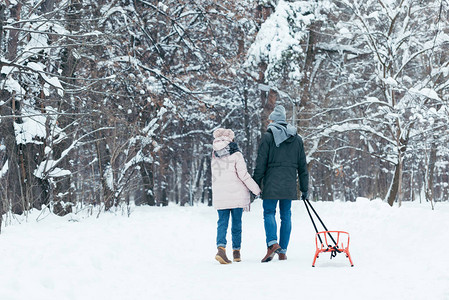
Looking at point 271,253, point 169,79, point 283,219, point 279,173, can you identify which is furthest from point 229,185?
point 169,79

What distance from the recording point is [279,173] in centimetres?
671

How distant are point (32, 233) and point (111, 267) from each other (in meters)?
1.61

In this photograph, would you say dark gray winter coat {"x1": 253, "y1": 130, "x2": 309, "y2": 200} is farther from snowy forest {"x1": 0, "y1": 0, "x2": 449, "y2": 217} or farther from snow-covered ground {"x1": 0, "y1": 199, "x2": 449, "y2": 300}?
snowy forest {"x1": 0, "y1": 0, "x2": 449, "y2": 217}

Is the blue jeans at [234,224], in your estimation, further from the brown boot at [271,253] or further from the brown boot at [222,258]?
the brown boot at [271,253]

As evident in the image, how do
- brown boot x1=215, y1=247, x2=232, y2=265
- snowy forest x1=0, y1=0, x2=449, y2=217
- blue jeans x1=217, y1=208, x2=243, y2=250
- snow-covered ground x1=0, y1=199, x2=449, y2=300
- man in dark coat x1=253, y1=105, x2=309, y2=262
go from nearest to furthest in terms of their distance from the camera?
snow-covered ground x1=0, y1=199, x2=449, y2=300, brown boot x1=215, y1=247, x2=232, y2=265, man in dark coat x1=253, y1=105, x2=309, y2=262, blue jeans x1=217, y1=208, x2=243, y2=250, snowy forest x1=0, y1=0, x2=449, y2=217

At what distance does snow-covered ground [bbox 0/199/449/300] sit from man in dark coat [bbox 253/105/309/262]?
1.37ft

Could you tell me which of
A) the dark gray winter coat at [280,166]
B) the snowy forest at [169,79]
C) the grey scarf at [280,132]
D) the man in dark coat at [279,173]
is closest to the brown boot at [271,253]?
the man in dark coat at [279,173]

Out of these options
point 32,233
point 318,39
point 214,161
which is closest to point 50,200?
point 32,233

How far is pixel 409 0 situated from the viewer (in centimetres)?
1600

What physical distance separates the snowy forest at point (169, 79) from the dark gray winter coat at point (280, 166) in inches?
102

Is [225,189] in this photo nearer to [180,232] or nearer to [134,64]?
[180,232]

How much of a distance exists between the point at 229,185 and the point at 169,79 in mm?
6843

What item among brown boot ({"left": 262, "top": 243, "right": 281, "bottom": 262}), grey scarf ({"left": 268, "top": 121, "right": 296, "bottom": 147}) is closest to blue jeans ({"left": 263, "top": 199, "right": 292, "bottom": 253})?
brown boot ({"left": 262, "top": 243, "right": 281, "bottom": 262})

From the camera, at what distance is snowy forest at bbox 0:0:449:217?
9.47 m
